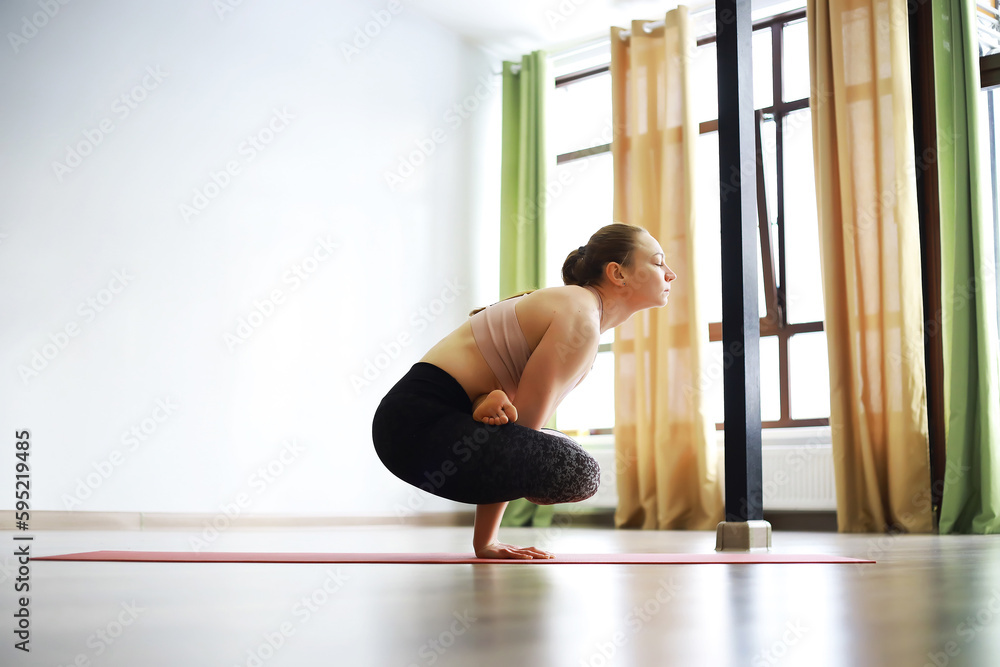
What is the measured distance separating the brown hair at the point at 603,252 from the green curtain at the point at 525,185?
379 cm

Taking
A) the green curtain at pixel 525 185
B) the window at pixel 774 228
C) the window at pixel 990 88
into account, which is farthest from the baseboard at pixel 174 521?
the window at pixel 990 88

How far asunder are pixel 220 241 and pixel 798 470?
131 inches

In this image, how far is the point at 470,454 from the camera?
1703 millimetres

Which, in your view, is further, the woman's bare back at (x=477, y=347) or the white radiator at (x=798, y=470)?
the white radiator at (x=798, y=470)

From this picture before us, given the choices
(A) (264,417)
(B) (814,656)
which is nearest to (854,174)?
(A) (264,417)

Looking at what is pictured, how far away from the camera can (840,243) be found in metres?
4.66

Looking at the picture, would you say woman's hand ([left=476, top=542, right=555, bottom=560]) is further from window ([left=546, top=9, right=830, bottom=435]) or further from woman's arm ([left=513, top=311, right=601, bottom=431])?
window ([left=546, top=9, right=830, bottom=435])

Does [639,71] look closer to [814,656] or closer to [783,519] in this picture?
[783,519]

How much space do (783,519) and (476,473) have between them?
3.57m

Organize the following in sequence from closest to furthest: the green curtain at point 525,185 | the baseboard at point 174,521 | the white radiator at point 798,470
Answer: the baseboard at point 174,521 → the white radiator at point 798,470 → the green curtain at point 525,185

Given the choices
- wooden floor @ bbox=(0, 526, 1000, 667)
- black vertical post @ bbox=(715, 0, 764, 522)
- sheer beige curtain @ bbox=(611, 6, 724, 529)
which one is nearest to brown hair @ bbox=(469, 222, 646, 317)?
black vertical post @ bbox=(715, 0, 764, 522)

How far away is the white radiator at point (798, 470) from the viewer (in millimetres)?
4699

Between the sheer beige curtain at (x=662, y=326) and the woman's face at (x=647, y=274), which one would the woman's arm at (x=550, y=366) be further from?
the sheer beige curtain at (x=662, y=326)

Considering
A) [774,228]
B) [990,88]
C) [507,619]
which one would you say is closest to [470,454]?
[507,619]
